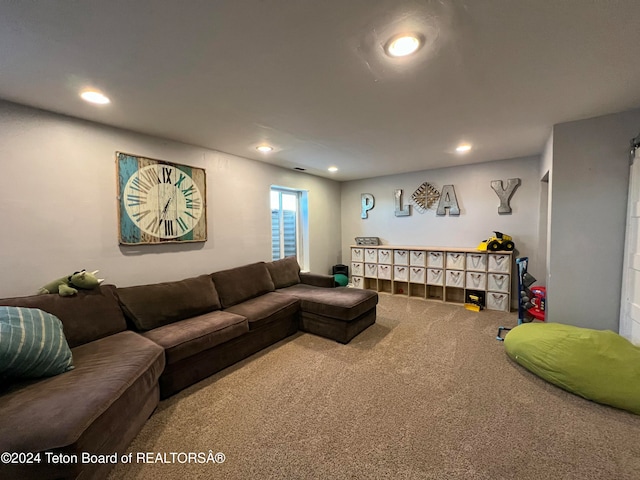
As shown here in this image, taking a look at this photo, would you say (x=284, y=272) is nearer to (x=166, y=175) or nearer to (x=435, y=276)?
(x=166, y=175)

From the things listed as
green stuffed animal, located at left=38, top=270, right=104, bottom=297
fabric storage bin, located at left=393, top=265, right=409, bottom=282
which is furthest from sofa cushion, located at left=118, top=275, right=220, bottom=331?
fabric storage bin, located at left=393, top=265, right=409, bottom=282

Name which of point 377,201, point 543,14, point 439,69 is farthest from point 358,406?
point 377,201

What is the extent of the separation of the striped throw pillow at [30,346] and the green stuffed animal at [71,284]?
43 centimetres

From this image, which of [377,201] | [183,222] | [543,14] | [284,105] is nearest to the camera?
[543,14]

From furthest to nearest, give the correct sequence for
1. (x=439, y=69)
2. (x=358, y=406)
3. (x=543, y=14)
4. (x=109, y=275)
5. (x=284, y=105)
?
(x=109, y=275), (x=284, y=105), (x=358, y=406), (x=439, y=69), (x=543, y=14)

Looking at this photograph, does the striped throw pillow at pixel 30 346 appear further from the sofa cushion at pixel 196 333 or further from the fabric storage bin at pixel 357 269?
the fabric storage bin at pixel 357 269

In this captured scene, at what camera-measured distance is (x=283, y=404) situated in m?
1.90

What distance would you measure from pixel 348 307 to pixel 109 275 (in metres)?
2.43

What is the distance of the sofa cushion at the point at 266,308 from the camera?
2654mm

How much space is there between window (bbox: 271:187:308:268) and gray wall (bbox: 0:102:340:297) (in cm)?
104

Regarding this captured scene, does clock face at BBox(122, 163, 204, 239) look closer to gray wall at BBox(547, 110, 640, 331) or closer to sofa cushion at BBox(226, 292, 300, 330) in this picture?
sofa cushion at BBox(226, 292, 300, 330)

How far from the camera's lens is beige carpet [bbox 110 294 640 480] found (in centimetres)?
139

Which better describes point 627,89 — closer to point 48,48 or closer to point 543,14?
point 543,14

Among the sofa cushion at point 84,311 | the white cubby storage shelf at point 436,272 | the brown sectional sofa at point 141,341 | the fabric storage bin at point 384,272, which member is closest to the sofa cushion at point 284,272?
the brown sectional sofa at point 141,341
